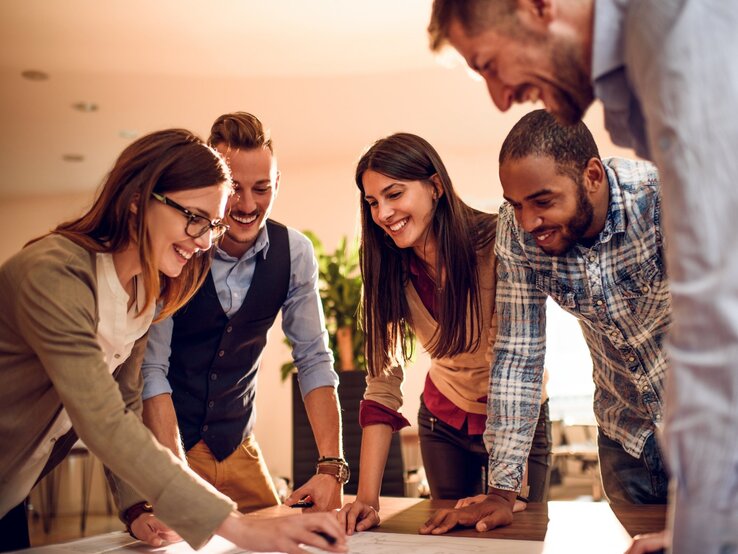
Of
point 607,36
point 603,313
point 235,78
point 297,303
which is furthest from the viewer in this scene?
point 235,78

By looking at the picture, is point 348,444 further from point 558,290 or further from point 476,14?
point 476,14

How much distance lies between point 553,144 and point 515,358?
0.46 m

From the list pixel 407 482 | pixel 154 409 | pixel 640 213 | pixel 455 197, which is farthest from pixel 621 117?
pixel 407 482

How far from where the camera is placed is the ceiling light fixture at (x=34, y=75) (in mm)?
5188

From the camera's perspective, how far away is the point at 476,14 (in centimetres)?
93

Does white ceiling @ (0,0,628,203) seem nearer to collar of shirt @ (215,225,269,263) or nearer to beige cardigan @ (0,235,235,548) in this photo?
collar of shirt @ (215,225,269,263)

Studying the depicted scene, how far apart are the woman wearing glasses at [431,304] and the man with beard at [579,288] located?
0.67 ft

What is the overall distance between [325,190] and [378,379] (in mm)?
5795

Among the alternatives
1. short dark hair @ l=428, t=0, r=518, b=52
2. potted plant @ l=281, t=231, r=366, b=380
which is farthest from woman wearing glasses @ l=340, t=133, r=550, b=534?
potted plant @ l=281, t=231, r=366, b=380

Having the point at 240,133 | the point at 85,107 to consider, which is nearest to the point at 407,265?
the point at 240,133

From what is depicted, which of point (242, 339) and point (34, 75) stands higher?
point (34, 75)

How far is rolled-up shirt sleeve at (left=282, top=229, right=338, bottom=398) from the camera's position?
2.04 m

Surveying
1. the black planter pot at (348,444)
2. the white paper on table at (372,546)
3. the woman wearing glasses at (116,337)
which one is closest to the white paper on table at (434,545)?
the white paper on table at (372,546)

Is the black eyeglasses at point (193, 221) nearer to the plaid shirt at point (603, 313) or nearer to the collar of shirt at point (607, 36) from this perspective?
the plaid shirt at point (603, 313)
